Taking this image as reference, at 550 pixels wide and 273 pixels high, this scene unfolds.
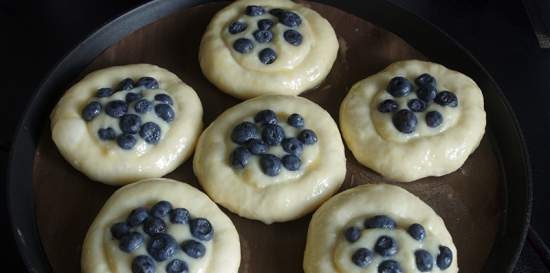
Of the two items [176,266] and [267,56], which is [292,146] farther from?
[176,266]

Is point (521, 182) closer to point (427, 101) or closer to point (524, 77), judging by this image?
point (427, 101)

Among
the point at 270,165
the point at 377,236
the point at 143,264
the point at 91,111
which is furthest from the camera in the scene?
the point at 91,111

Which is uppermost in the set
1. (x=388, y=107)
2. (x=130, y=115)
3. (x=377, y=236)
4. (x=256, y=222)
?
(x=130, y=115)

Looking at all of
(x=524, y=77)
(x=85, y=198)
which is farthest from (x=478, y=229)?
(x=85, y=198)

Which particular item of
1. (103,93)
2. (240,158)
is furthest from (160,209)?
(103,93)

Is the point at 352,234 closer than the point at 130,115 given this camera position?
Yes

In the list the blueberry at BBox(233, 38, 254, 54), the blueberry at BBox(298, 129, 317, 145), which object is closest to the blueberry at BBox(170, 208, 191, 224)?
the blueberry at BBox(298, 129, 317, 145)
